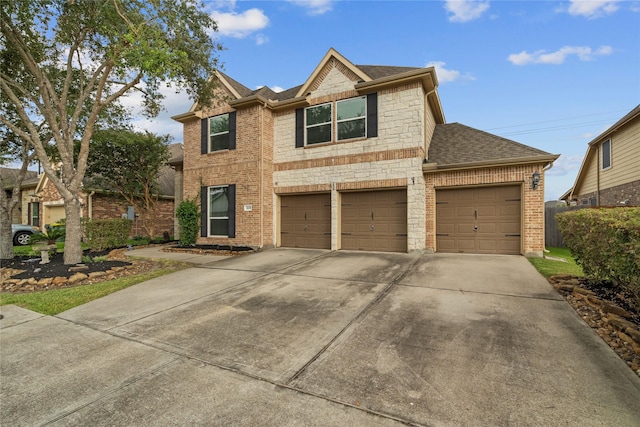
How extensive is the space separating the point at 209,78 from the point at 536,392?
11421 millimetres

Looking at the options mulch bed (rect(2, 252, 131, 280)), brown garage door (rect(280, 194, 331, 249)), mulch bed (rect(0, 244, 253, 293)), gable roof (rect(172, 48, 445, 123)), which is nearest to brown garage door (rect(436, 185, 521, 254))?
gable roof (rect(172, 48, 445, 123))

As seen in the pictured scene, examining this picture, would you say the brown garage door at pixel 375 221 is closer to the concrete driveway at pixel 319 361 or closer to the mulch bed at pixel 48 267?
the concrete driveway at pixel 319 361

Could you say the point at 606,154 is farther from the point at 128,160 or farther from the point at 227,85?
the point at 128,160

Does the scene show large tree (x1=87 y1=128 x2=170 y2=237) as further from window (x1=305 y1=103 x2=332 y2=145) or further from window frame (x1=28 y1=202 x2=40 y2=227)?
window frame (x1=28 y1=202 x2=40 y2=227)

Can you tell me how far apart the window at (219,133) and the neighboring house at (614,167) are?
50.0 ft

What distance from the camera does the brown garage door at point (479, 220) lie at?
28.7 ft

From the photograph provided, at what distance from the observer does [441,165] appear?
29.8ft

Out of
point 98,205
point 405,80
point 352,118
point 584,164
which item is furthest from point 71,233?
point 584,164

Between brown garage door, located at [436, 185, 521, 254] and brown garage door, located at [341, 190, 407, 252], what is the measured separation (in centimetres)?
121

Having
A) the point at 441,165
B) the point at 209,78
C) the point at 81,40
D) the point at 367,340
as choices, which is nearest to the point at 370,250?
the point at 441,165

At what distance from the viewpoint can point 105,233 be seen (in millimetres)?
11289

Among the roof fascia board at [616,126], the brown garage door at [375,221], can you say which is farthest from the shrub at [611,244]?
the roof fascia board at [616,126]

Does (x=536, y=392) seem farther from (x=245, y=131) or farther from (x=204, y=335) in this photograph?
(x=245, y=131)

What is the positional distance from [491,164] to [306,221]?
6.51m
